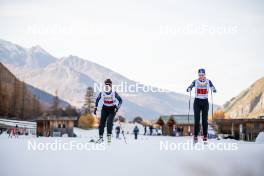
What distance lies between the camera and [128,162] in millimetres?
5676

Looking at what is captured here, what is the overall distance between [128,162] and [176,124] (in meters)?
43.1

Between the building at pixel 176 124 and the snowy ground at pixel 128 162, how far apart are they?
40.0 meters

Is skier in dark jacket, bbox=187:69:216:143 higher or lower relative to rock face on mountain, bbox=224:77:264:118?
lower

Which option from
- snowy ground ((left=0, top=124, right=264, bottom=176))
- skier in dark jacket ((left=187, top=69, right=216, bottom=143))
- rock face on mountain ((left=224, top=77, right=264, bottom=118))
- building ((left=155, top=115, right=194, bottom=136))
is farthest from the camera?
rock face on mountain ((left=224, top=77, right=264, bottom=118))

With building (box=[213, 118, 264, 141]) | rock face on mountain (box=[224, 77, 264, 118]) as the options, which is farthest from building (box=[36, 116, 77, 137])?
rock face on mountain (box=[224, 77, 264, 118])

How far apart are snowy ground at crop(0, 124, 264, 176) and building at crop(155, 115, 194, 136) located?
4000cm

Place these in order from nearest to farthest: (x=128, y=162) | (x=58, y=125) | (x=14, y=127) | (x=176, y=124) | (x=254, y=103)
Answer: (x=128, y=162) < (x=14, y=127) < (x=58, y=125) < (x=176, y=124) < (x=254, y=103)

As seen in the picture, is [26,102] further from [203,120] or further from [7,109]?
[203,120]

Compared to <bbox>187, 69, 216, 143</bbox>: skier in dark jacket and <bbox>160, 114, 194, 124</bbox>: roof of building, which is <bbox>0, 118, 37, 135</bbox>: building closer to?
<bbox>160, 114, 194, 124</bbox>: roof of building

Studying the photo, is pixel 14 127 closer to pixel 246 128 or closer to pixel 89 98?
pixel 246 128

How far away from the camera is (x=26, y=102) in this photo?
321ft

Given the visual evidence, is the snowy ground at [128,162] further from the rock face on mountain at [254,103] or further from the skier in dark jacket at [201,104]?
the rock face on mountain at [254,103]

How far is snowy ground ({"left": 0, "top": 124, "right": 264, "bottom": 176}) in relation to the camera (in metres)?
5.43

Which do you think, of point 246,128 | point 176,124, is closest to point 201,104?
point 246,128
